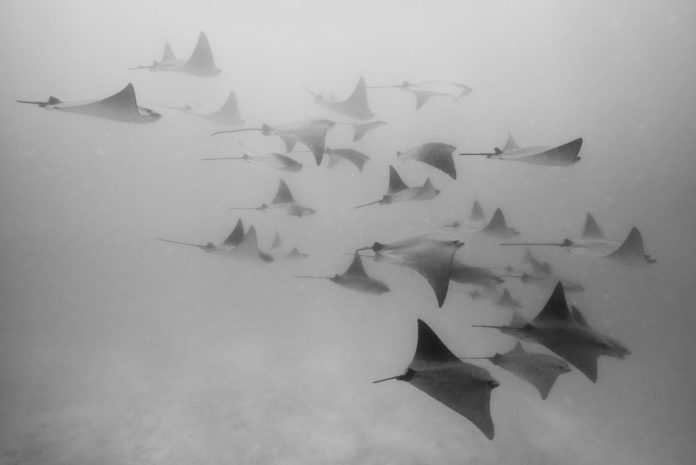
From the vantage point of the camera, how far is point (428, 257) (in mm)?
2992

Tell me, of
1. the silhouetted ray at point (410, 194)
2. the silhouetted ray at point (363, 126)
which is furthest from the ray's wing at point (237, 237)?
the silhouetted ray at point (363, 126)

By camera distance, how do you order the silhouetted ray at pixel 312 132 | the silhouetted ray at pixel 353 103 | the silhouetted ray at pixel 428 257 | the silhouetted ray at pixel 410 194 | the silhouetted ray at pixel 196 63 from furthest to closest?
the silhouetted ray at pixel 353 103 → the silhouetted ray at pixel 196 63 → the silhouetted ray at pixel 312 132 → the silhouetted ray at pixel 410 194 → the silhouetted ray at pixel 428 257

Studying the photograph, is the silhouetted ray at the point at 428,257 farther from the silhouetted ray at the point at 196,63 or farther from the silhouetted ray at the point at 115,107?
the silhouetted ray at the point at 196,63

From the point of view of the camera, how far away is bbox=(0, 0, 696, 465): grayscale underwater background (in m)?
8.67

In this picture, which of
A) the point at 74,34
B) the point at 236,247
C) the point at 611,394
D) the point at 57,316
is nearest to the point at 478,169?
the point at 611,394

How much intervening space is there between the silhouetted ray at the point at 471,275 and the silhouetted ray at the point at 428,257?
0.97 metres

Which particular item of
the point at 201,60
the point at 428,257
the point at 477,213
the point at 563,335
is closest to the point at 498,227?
the point at 477,213

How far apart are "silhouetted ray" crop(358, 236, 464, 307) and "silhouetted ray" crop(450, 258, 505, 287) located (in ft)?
3.19

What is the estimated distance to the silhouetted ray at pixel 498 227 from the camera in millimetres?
4945

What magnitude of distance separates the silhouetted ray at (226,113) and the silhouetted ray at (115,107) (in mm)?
2686

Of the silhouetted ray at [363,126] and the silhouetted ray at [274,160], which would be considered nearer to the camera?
the silhouetted ray at [274,160]

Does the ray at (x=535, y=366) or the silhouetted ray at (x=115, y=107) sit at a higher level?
the silhouetted ray at (x=115, y=107)

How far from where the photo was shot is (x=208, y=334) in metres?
19.3

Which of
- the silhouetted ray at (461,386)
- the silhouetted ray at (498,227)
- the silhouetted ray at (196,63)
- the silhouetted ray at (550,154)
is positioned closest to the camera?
the silhouetted ray at (461,386)
